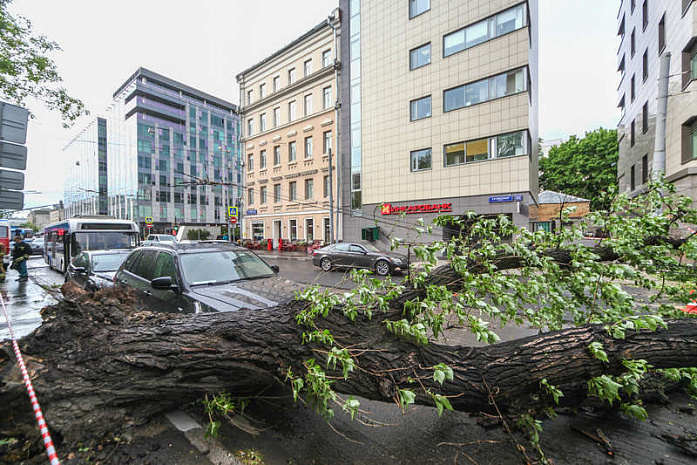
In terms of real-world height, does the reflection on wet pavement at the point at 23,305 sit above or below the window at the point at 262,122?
below

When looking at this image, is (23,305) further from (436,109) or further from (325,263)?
(436,109)

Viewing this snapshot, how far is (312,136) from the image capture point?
25438 millimetres

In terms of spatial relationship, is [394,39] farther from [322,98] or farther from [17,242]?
[17,242]

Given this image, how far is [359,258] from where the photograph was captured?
44.3 feet

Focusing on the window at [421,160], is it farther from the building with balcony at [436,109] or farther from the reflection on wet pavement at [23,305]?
the reflection on wet pavement at [23,305]

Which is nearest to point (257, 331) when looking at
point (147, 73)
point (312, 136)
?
point (312, 136)

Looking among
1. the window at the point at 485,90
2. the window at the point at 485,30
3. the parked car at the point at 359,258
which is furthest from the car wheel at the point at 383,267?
the window at the point at 485,30

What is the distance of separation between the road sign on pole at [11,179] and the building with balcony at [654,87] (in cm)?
1401

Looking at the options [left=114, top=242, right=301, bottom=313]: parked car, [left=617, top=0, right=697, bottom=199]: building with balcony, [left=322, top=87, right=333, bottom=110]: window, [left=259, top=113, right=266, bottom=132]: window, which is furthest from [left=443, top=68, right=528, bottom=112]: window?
[left=259, top=113, right=266, bottom=132]: window

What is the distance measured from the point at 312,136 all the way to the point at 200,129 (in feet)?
142

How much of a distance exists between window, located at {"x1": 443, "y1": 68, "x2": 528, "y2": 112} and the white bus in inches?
702

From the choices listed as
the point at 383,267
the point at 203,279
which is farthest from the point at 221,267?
the point at 383,267

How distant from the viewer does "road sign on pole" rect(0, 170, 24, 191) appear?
4.87m

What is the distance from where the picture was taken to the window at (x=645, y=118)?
18.0 meters
